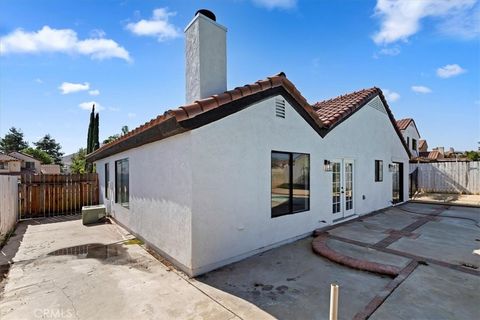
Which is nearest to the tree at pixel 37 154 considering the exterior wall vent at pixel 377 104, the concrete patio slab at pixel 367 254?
the exterior wall vent at pixel 377 104

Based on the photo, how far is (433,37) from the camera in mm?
9211

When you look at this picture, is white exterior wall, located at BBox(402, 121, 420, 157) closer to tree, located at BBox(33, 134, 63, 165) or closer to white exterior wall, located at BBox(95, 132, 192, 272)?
white exterior wall, located at BBox(95, 132, 192, 272)

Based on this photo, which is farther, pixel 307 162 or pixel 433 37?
pixel 433 37

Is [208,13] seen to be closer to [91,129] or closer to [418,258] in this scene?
[418,258]

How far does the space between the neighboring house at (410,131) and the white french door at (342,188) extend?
23356 mm

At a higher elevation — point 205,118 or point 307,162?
point 205,118

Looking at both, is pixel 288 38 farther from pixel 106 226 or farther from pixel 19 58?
pixel 106 226

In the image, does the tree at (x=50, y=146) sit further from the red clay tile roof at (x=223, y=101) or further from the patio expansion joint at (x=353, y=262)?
the patio expansion joint at (x=353, y=262)

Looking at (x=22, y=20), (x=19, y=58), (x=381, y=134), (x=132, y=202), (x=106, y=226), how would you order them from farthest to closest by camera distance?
1. (x=381, y=134)
2. (x=106, y=226)
3. (x=132, y=202)
4. (x=19, y=58)
5. (x=22, y=20)

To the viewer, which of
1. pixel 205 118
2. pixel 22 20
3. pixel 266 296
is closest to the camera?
pixel 266 296

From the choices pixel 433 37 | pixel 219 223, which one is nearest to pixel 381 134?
pixel 433 37

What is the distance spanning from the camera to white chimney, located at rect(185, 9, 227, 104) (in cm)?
571

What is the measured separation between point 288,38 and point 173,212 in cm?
822

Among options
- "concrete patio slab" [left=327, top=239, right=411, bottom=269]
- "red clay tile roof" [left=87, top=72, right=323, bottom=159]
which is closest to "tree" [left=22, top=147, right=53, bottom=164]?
"red clay tile roof" [left=87, top=72, right=323, bottom=159]
